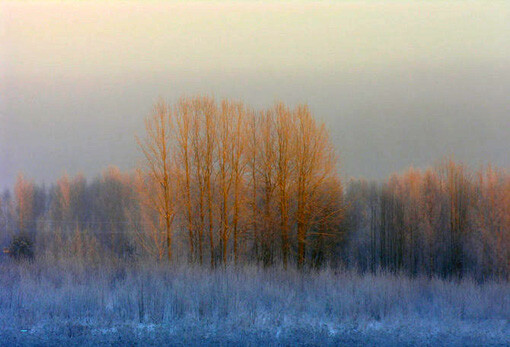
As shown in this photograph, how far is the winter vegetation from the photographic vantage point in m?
9.11

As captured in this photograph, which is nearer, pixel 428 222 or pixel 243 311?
pixel 243 311

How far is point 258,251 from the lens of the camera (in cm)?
2264

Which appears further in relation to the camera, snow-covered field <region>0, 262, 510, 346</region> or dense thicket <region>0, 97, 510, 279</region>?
dense thicket <region>0, 97, 510, 279</region>

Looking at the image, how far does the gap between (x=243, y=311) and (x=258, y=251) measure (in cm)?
1299

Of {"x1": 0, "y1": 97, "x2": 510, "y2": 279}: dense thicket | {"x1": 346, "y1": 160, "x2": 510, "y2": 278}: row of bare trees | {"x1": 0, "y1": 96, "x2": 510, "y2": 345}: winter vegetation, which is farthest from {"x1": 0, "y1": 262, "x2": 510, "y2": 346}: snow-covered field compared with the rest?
{"x1": 346, "y1": 160, "x2": 510, "y2": 278}: row of bare trees

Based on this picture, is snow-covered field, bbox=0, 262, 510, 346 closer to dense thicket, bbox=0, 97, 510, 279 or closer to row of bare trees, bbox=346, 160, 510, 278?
dense thicket, bbox=0, 97, 510, 279

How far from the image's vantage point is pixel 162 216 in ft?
68.3

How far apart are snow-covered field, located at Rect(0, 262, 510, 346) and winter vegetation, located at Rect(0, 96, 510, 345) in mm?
46

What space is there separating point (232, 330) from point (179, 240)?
14.1m

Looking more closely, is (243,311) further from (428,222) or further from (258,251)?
(428,222)

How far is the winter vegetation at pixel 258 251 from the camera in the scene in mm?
9109

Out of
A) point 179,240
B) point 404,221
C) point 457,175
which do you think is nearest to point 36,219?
point 179,240

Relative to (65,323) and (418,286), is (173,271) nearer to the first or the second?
(65,323)

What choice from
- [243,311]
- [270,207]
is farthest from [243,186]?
[243,311]
